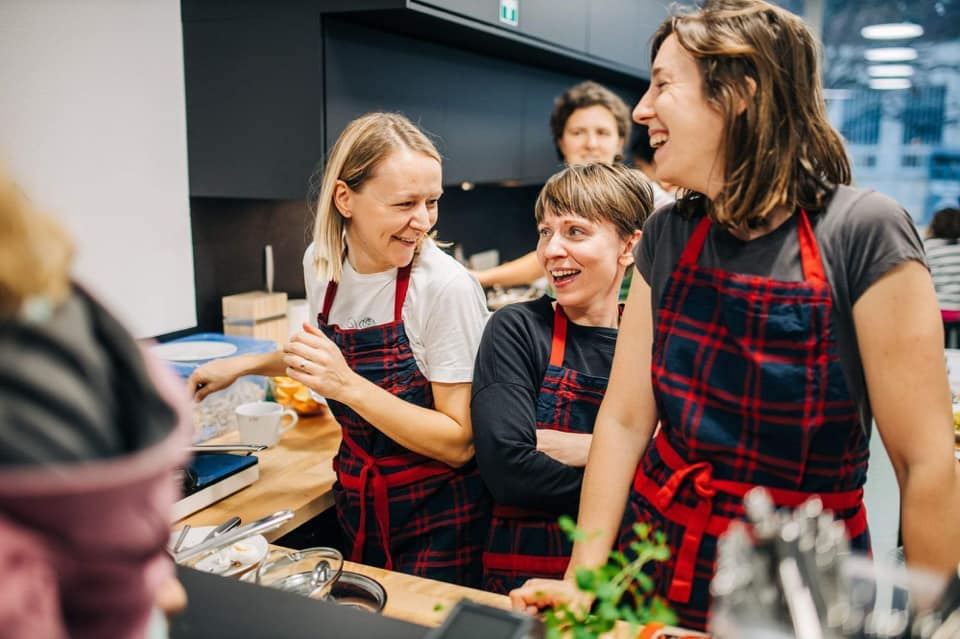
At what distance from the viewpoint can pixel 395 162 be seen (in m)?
1.46

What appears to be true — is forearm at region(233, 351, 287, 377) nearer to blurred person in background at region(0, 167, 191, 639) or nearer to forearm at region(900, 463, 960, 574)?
forearm at region(900, 463, 960, 574)

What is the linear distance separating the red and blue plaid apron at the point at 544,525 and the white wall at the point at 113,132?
90cm

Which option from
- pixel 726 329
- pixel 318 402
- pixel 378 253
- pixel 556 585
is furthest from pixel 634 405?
pixel 318 402

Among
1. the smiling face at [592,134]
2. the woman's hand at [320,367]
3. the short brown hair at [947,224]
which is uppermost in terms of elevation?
the smiling face at [592,134]

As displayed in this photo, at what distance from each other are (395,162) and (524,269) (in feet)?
4.32

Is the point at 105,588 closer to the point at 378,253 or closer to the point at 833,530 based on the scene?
the point at 833,530

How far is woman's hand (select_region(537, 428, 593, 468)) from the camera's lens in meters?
1.39

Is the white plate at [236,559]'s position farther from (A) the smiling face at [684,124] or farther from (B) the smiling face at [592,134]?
(B) the smiling face at [592,134]

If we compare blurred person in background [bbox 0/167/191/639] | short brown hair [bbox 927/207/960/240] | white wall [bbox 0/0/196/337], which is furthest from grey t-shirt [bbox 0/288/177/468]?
short brown hair [bbox 927/207/960/240]

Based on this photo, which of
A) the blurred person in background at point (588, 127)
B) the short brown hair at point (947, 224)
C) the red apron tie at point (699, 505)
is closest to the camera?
the red apron tie at point (699, 505)

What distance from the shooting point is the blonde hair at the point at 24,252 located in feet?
1.19

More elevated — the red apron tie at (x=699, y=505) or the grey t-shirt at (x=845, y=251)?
the grey t-shirt at (x=845, y=251)

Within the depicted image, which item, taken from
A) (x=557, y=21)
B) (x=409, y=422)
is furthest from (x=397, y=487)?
(x=557, y=21)

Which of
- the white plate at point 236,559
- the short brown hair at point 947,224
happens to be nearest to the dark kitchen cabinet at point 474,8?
the white plate at point 236,559
